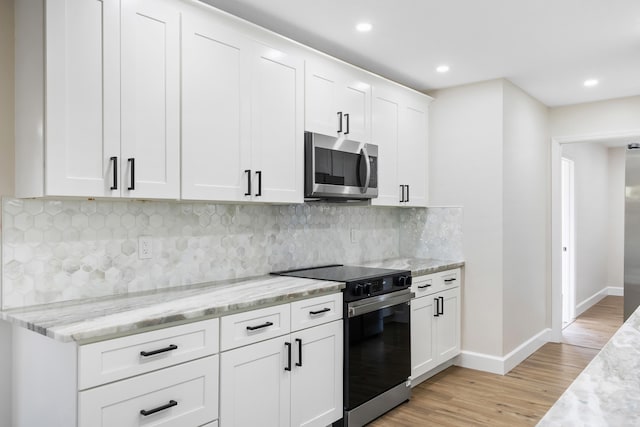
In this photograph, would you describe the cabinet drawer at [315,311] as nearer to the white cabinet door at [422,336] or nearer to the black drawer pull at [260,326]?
the black drawer pull at [260,326]

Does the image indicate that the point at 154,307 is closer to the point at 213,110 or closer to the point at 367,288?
the point at 213,110

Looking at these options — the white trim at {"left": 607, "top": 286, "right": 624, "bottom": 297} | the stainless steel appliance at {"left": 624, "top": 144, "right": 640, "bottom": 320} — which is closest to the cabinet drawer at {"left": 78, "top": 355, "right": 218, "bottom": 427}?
the stainless steel appliance at {"left": 624, "top": 144, "right": 640, "bottom": 320}

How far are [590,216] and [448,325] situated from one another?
169 inches

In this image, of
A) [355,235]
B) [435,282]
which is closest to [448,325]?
[435,282]

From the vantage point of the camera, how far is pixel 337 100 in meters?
3.27

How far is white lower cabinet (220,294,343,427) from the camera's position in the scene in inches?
86.4

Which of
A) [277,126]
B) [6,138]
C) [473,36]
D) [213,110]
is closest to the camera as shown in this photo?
[6,138]

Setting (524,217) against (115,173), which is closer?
(115,173)

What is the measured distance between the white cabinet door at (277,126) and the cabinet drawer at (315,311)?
0.64 meters

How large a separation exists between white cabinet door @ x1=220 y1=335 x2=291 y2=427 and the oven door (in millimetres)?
520

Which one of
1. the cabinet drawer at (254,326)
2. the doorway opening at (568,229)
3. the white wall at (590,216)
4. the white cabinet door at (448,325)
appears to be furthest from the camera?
the white wall at (590,216)

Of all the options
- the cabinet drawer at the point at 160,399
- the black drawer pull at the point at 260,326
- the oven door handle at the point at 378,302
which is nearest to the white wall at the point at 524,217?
the oven door handle at the point at 378,302

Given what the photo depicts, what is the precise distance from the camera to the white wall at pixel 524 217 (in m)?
4.11

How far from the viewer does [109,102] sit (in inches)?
79.9
